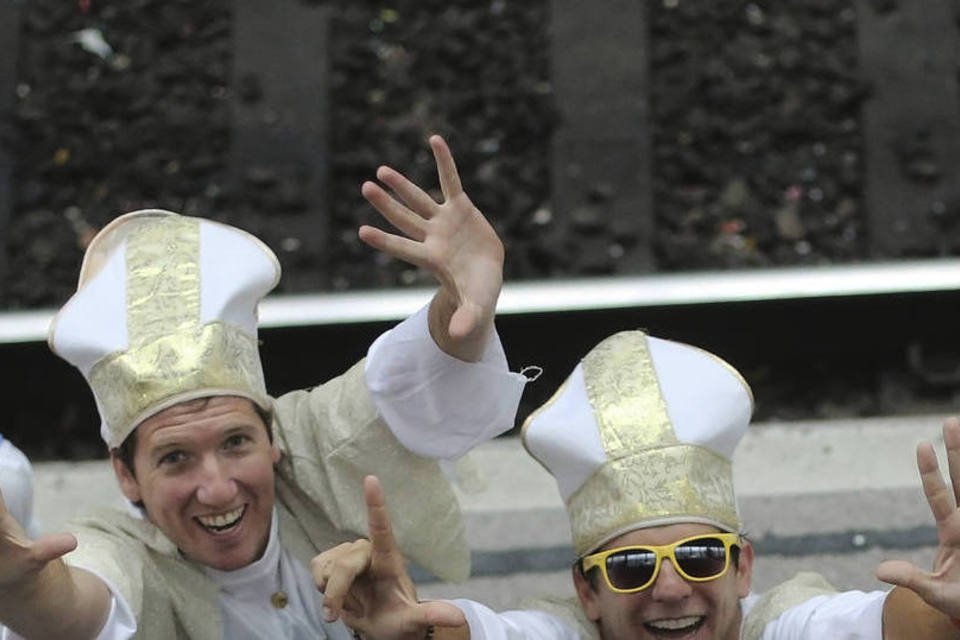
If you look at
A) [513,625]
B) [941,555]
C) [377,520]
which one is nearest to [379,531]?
[377,520]

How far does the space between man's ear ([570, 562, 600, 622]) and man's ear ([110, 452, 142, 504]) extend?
88 cm

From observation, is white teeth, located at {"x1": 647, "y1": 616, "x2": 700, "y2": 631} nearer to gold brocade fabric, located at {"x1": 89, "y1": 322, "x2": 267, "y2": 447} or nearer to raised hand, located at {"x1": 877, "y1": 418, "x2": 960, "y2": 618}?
raised hand, located at {"x1": 877, "y1": 418, "x2": 960, "y2": 618}

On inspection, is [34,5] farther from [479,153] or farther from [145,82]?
[479,153]

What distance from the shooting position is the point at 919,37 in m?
5.87

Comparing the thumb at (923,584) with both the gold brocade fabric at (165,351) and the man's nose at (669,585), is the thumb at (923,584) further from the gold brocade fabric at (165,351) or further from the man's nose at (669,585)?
the gold brocade fabric at (165,351)

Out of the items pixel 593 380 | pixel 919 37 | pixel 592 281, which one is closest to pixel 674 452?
pixel 593 380

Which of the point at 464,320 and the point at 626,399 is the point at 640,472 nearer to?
the point at 626,399

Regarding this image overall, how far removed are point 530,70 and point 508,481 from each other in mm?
1447

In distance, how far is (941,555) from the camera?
3338 millimetres

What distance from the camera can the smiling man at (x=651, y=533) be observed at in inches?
143

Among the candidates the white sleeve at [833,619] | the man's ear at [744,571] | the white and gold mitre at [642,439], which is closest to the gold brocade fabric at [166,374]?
the white and gold mitre at [642,439]

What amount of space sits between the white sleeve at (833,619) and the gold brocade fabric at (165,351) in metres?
A: 1.11

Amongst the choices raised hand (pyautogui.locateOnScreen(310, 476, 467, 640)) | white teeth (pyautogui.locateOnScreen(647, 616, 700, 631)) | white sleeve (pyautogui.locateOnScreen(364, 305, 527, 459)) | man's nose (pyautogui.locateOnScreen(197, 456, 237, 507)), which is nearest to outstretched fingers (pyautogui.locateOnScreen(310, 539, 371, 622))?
raised hand (pyautogui.locateOnScreen(310, 476, 467, 640))

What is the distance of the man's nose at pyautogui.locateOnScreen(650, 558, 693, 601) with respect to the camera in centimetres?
366
